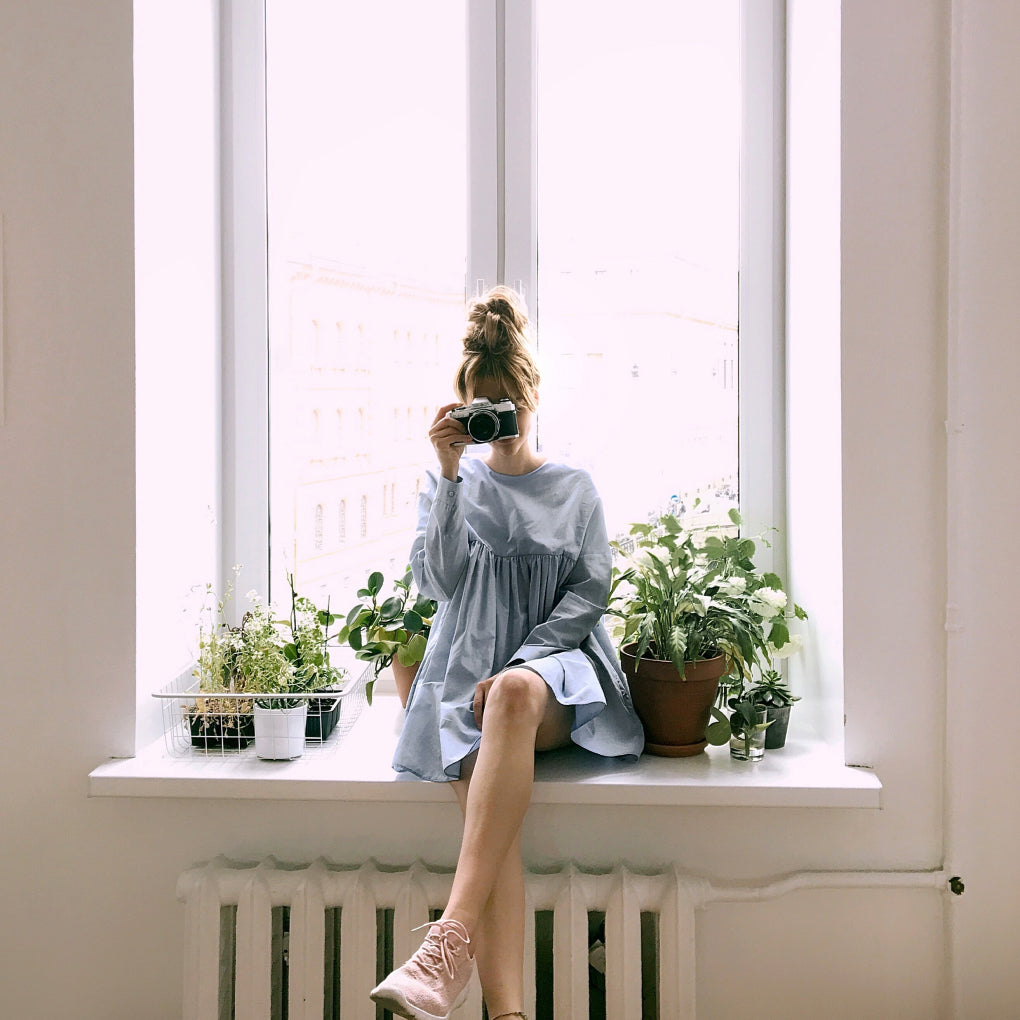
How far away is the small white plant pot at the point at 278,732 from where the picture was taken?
1.62m

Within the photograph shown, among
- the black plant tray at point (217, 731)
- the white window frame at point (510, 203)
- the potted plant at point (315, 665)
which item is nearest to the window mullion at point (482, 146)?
the white window frame at point (510, 203)

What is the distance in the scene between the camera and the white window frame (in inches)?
75.1

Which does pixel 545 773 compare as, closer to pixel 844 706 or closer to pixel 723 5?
pixel 844 706

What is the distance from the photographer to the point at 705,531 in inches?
75.2

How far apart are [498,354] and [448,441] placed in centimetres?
19

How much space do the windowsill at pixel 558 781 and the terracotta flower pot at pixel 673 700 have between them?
0.03m

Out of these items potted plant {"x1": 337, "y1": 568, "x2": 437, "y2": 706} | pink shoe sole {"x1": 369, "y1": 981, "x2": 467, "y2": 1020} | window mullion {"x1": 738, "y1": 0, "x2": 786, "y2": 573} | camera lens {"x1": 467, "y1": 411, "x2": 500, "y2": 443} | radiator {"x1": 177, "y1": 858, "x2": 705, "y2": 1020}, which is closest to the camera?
pink shoe sole {"x1": 369, "y1": 981, "x2": 467, "y2": 1020}

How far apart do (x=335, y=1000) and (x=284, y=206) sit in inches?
57.6

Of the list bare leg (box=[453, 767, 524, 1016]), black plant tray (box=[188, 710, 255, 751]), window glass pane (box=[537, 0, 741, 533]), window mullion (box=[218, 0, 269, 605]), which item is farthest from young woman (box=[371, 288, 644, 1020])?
window mullion (box=[218, 0, 269, 605])

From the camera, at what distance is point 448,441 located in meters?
1.64

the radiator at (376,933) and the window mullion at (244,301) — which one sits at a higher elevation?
the window mullion at (244,301)

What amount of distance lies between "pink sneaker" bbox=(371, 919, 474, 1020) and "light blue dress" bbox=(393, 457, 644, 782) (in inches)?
11.7

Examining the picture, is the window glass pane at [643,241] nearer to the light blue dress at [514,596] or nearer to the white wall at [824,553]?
the light blue dress at [514,596]

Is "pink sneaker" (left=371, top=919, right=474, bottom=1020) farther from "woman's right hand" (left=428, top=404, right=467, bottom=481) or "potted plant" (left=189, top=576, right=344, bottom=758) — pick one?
"woman's right hand" (left=428, top=404, right=467, bottom=481)
